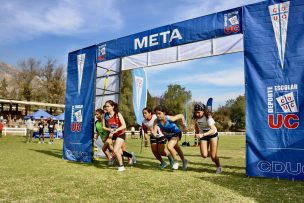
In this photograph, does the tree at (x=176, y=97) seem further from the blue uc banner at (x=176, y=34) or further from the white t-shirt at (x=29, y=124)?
the blue uc banner at (x=176, y=34)

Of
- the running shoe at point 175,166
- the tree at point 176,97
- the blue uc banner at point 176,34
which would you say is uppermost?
the tree at point 176,97

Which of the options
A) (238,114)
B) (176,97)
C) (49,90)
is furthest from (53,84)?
(238,114)

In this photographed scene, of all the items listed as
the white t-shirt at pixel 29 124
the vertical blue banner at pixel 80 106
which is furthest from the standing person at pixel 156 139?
the white t-shirt at pixel 29 124

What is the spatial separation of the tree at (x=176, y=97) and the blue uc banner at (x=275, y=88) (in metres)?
67.9

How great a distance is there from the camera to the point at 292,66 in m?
6.66

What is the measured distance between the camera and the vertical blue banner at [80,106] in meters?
10.5

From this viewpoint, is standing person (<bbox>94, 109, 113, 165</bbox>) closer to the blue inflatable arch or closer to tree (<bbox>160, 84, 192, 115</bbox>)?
the blue inflatable arch

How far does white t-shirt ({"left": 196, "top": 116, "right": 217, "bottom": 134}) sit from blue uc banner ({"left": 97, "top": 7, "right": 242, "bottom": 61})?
87.4 inches

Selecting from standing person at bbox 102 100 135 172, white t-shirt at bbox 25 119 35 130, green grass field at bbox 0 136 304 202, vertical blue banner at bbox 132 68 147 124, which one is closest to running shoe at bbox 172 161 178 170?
green grass field at bbox 0 136 304 202

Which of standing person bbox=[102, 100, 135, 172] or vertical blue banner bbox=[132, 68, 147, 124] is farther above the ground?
vertical blue banner bbox=[132, 68, 147, 124]

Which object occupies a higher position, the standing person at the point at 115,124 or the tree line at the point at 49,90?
the tree line at the point at 49,90

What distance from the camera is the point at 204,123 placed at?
7871mm

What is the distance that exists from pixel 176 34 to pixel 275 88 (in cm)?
335

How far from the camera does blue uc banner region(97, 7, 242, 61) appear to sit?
7.84m
